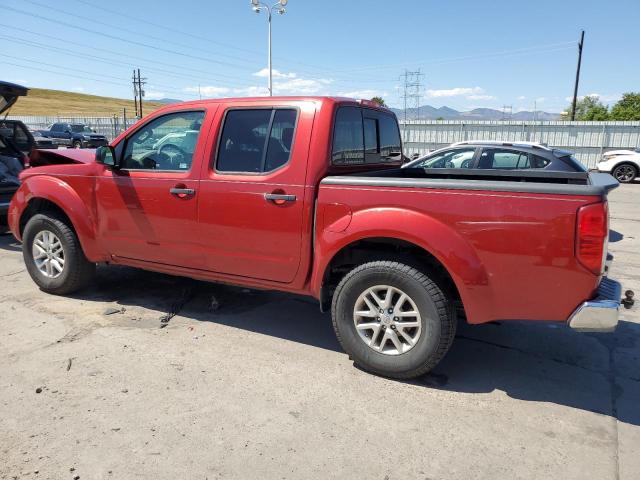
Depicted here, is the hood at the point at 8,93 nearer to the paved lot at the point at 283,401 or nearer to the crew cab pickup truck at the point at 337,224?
the crew cab pickup truck at the point at 337,224

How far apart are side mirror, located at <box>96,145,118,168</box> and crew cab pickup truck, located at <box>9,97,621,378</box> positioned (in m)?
0.02

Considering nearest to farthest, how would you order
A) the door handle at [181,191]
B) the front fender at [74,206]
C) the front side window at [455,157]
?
the door handle at [181,191] → the front fender at [74,206] → the front side window at [455,157]

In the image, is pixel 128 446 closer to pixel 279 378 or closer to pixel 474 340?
pixel 279 378

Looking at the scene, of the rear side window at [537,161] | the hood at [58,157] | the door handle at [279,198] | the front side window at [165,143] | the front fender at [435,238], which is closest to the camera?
the front fender at [435,238]

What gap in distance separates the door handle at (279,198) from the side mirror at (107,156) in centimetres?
173

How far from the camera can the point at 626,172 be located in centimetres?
1792

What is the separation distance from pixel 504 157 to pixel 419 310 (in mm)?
6176

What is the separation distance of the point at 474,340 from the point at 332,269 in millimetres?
1479

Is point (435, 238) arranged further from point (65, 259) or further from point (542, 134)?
point (542, 134)

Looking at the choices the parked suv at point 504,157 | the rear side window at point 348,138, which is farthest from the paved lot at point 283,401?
the parked suv at point 504,157

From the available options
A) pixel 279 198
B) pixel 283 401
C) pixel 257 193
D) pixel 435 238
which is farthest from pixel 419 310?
pixel 257 193

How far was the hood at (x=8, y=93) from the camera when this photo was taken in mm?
7621

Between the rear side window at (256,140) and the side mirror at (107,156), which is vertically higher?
the rear side window at (256,140)

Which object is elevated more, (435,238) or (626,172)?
(435,238)
